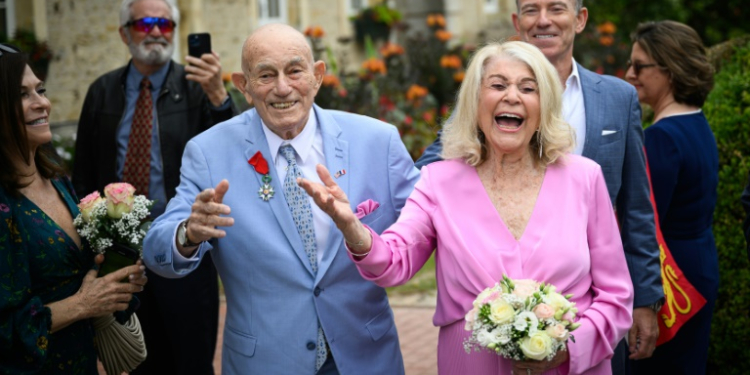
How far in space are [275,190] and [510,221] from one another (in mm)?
875

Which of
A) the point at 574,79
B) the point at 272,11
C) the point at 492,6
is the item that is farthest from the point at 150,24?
the point at 492,6

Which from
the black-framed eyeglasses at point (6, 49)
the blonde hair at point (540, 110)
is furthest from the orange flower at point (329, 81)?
the blonde hair at point (540, 110)

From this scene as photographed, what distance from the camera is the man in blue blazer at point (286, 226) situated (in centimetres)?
324

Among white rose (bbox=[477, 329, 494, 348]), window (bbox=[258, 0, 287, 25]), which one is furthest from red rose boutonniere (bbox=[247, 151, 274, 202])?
window (bbox=[258, 0, 287, 25])

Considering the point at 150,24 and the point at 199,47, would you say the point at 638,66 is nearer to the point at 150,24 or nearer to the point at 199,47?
the point at 199,47

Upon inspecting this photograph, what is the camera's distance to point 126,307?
362 centimetres

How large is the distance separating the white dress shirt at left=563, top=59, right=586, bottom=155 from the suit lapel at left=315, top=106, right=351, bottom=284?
971 mm

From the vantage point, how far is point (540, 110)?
3.08 metres

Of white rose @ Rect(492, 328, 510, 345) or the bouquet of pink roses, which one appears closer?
white rose @ Rect(492, 328, 510, 345)

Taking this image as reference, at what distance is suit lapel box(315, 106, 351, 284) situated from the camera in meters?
3.27

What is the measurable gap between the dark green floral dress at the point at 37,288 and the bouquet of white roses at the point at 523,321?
161cm

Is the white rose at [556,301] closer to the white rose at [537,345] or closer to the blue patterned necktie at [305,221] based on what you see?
the white rose at [537,345]

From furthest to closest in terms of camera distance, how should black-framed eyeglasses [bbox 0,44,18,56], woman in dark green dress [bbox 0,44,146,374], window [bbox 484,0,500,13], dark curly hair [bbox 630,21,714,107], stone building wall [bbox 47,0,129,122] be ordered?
window [bbox 484,0,500,13]
stone building wall [bbox 47,0,129,122]
dark curly hair [bbox 630,21,714,107]
black-framed eyeglasses [bbox 0,44,18,56]
woman in dark green dress [bbox 0,44,146,374]

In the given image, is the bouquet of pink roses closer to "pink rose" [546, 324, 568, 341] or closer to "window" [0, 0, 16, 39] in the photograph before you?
"pink rose" [546, 324, 568, 341]
